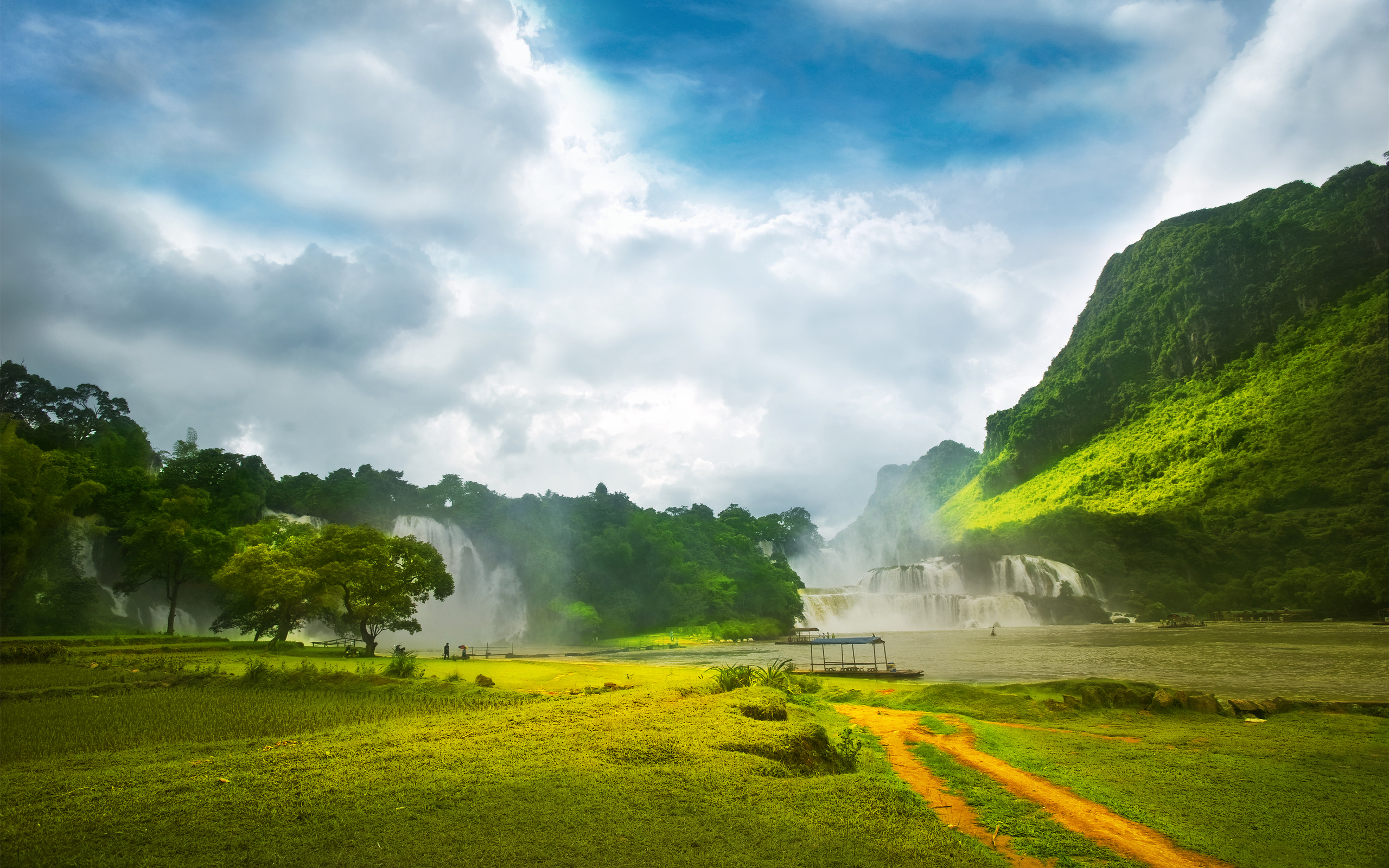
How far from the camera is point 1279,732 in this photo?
13.1 metres

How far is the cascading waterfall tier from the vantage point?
7444 centimetres

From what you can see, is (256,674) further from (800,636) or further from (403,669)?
(800,636)

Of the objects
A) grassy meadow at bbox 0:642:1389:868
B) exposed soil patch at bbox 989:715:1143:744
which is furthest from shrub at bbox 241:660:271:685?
exposed soil patch at bbox 989:715:1143:744

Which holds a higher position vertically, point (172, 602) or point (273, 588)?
point (273, 588)

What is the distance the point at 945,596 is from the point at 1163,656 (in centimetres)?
3978

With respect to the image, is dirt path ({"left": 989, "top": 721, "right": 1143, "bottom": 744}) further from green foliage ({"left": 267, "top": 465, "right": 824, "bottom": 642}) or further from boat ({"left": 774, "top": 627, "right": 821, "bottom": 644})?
green foliage ({"left": 267, "top": 465, "right": 824, "bottom": 642})

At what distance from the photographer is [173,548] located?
38.0 metres

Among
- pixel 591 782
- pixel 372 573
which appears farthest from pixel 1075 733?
pixel 372 573

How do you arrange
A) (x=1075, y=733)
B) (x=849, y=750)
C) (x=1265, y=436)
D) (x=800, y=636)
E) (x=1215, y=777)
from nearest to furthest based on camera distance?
(x=1215, y=777), (x=849, y=750), (x=1075, y=733), (x=800, y=636), (x=1265, y=436)

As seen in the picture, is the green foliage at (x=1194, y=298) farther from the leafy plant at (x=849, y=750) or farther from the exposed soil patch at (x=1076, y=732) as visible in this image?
the leafy plant at (x=849, y=750)

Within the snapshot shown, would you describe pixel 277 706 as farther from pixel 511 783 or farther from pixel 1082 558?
pixel 1082 558

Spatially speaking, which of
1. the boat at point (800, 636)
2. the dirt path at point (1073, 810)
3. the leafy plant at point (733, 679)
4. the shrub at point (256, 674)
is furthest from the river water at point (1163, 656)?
the shrub at point (256, 674)

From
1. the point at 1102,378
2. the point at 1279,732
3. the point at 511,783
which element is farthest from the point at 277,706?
the point at 1102,378

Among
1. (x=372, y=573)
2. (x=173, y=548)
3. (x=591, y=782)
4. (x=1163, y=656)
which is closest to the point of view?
(x=591, y=782)
